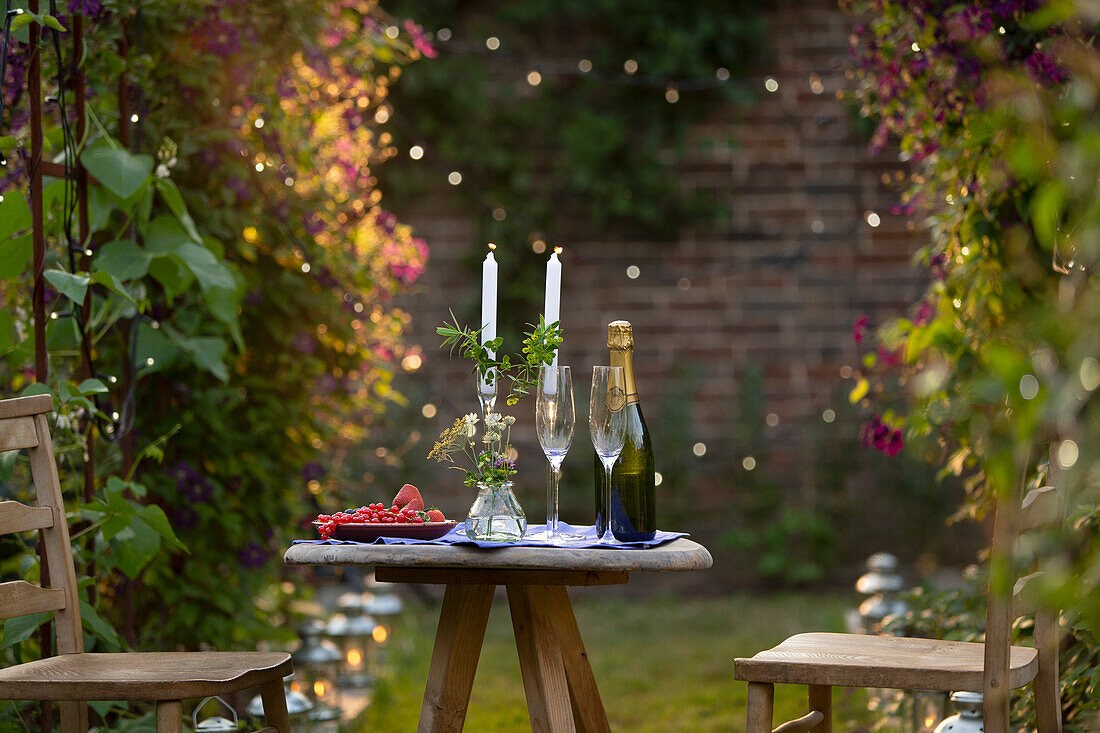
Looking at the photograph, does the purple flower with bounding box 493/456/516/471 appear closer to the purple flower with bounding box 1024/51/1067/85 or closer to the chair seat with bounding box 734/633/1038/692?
the chair seat with bounding box 734/633/1038/692

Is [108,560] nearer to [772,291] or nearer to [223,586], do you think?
[223,586]

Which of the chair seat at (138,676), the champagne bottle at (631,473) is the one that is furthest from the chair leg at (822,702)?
the chair seat at (138,676)

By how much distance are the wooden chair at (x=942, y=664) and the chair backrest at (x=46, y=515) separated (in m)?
1.00

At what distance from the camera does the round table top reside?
4.74ft

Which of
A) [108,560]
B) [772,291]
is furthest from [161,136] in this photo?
[772,291]

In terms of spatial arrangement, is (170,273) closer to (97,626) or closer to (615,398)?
(97,626)

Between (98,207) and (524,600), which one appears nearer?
(524,600)

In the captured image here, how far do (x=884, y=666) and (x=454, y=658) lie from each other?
0.64m

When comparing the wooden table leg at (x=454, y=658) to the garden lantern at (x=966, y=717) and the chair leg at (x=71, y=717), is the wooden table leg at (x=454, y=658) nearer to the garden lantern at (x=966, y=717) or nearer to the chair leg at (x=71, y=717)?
the chair leg at (x=71, y=717)

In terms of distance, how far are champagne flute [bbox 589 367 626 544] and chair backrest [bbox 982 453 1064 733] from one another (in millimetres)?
499

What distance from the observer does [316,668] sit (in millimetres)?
2900

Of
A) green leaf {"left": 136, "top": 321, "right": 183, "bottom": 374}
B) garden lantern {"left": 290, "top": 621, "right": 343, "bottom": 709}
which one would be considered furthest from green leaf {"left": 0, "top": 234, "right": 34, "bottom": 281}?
garden lantern {"left": 290, "top": 621, "right": 343, "bottom": 709}

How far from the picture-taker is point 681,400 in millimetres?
4426

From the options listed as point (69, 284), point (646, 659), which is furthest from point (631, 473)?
point (646, 659)
